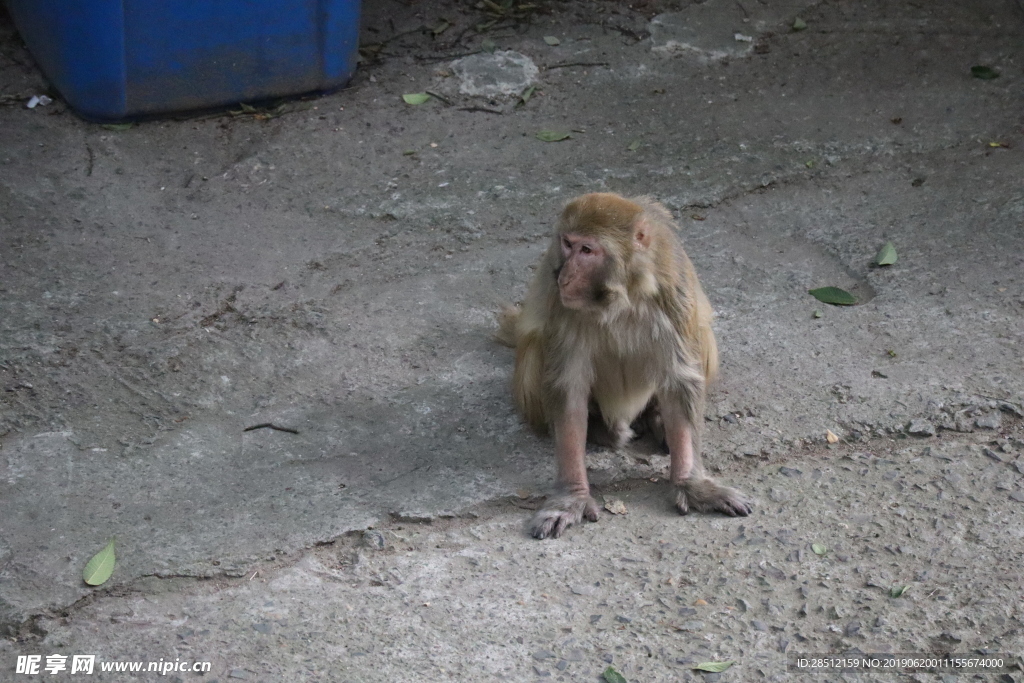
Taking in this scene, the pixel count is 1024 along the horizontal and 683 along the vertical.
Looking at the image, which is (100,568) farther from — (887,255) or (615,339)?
(887,255)

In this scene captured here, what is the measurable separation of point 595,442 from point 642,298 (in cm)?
75

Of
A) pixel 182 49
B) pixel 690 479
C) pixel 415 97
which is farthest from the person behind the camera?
pixel 415 97

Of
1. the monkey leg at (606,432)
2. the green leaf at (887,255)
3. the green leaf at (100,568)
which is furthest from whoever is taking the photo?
the green leaf at (887,255)

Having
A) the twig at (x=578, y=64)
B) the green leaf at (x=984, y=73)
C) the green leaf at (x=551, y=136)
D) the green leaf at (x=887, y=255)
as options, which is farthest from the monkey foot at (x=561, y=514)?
the green leaf at (x=984, y=73)

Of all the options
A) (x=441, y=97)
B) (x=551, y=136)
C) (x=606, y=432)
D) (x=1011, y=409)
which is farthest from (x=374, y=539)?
(x=441, y=97)

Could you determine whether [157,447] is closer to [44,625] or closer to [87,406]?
[87,406]

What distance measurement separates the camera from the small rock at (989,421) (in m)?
4.18

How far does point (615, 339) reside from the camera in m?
3.84

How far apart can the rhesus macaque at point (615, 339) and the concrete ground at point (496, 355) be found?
152 mm

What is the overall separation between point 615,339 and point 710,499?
0.63 metres

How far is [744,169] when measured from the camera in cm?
596

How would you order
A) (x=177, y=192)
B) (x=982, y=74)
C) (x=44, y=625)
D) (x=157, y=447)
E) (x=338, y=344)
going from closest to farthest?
(x=44, y=625)
(x=157, y=447)
(x=338, y=344)
(x=177, y=192)
(x=982, y=74)

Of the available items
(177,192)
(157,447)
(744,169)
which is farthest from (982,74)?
(157,447)

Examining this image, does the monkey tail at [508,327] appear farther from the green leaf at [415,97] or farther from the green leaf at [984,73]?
the green leaf at [984,73]
